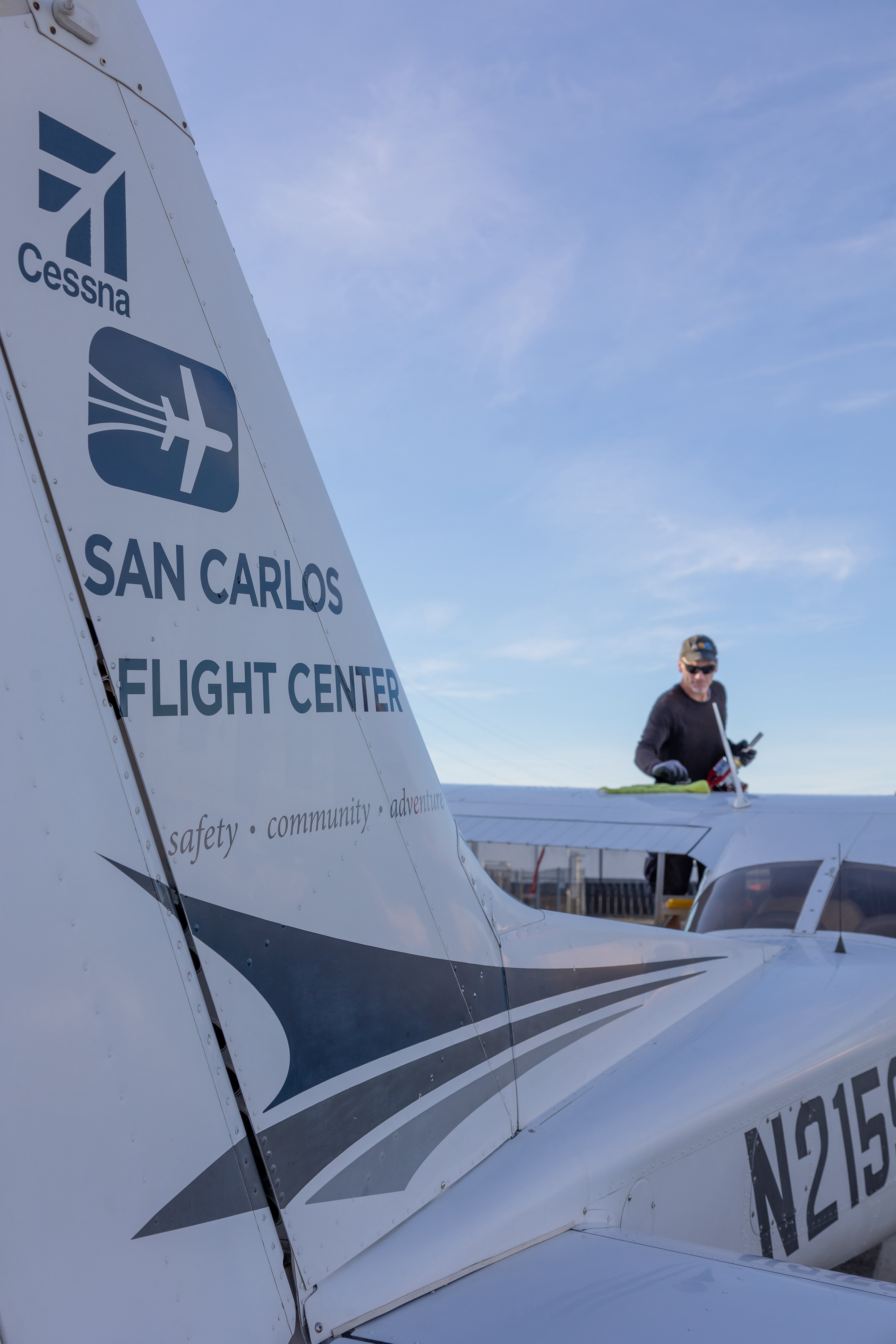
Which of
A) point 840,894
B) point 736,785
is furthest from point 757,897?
point 736,785

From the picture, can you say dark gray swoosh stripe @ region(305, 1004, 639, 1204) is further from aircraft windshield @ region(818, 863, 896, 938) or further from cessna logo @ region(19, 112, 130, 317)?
aircraft windshield @ region(818, 863, 896, 938)

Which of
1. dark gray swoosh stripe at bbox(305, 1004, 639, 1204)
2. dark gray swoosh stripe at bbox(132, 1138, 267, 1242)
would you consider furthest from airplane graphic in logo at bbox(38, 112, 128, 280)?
dark gray swoosh stripe at bbox(305, 1004, 639, 1204)

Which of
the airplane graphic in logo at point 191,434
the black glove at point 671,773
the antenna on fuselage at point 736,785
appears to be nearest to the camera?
the airplane graphic in logo at point 191,434

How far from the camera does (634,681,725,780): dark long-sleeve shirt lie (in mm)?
8773

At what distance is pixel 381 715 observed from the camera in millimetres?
2338

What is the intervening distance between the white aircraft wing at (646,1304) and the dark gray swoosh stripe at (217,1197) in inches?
13.4

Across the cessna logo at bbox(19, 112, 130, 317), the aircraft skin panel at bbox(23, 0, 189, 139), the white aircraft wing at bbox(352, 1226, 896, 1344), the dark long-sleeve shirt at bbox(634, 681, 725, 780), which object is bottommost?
the white aircraft wing at bbox(352, 1226, 896, 1344)

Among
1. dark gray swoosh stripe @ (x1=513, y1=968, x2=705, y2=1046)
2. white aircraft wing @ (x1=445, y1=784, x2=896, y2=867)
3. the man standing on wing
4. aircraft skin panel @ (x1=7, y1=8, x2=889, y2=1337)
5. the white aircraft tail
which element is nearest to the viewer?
the white aircraft tail

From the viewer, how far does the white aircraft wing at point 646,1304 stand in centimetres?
170

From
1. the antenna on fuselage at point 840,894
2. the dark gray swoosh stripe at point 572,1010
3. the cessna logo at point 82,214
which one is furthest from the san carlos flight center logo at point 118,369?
the antenna on fuselage at point 840,894

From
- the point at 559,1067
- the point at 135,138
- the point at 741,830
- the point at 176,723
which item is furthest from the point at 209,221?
the point at 741,830

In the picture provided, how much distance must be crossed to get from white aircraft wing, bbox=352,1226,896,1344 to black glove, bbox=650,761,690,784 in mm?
6183

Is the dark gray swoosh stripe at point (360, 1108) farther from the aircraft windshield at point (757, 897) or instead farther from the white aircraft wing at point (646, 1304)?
the aircraft windshield at point (757, 897)

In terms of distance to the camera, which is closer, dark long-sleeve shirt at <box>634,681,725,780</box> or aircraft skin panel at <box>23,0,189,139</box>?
aircraft skin panel at <box>23,0,189,139</box>
